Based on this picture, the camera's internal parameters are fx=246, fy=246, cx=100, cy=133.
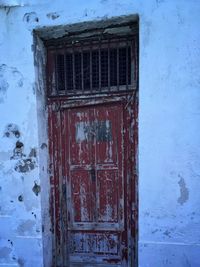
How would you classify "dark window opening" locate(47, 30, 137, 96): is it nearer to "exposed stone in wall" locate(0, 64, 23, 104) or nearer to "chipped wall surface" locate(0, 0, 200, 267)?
"chipped wall surface" locate(0, 0, 200, 267)

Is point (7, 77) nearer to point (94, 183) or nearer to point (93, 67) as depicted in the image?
point (93, 67)

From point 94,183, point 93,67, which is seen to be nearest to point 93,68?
point 93,67

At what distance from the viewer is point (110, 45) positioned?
2.79 m

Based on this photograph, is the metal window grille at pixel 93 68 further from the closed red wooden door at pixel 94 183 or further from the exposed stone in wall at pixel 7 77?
the exposed stone in wall at pixel 7 77

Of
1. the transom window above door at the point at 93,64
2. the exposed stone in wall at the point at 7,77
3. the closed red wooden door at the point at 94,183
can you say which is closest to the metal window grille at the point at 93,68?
the transom window above door at the point at 93,64

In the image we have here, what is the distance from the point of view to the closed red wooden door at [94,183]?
2850 millimetres

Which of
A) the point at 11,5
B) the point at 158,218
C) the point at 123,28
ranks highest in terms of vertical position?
the point at 11,5

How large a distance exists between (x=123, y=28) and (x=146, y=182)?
1671mm

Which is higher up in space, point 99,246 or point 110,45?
point 110,45

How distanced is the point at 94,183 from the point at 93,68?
4.45 ft

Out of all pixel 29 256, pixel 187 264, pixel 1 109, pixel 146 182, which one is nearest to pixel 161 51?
pixel 146 182

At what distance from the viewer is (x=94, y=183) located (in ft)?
9.61

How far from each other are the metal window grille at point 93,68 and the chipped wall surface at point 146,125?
23cm

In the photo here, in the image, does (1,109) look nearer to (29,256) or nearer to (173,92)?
(29,256)
